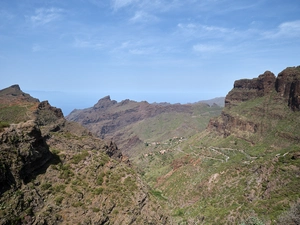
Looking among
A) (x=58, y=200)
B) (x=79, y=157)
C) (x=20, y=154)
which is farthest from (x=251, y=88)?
(x=20, y=154)

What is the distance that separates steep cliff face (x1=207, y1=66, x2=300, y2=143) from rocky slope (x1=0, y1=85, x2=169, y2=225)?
2787 inches

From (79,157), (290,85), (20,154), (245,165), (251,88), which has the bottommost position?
(245,165)

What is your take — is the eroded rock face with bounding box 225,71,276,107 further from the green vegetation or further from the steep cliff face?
the green vegetation

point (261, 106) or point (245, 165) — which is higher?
point (261, 106)

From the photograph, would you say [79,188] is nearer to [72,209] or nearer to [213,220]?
[72,209]

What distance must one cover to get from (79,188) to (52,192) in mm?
Result: 2750

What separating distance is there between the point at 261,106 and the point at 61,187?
324 feet

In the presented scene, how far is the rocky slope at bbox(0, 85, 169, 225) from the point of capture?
740 inches

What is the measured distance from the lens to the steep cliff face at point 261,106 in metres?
89.1

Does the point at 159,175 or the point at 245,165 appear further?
the point at 159,175

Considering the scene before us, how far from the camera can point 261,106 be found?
333 feet

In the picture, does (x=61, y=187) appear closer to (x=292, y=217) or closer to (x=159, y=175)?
(x=292, y=217)

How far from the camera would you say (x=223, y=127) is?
116m

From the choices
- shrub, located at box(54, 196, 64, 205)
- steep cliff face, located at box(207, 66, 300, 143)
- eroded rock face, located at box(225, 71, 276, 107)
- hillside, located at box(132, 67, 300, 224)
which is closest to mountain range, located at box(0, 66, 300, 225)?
shrub, located at box(54, 196, 64, 205)
